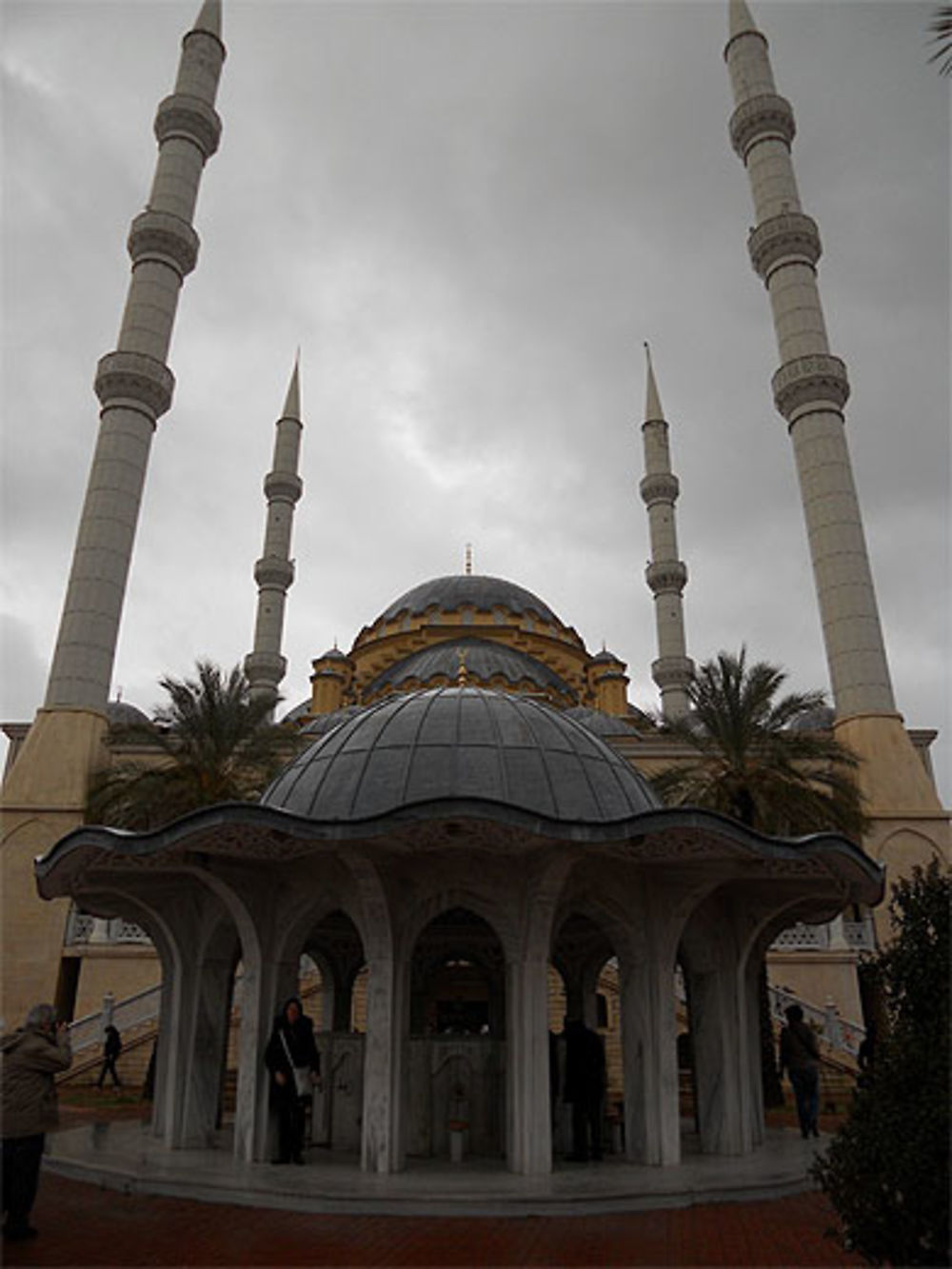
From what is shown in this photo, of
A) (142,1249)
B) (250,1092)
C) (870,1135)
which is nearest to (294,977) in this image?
(250,1092)

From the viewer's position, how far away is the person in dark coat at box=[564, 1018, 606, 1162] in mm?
10531

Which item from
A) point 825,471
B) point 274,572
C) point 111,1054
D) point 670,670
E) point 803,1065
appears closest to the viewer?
point 803,1065

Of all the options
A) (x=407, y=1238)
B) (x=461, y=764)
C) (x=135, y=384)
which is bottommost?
(x=407, y=1238)

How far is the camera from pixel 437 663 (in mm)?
37594

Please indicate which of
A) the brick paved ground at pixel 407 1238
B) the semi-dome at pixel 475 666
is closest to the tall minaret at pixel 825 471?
the semi-dome at pixel 475 666

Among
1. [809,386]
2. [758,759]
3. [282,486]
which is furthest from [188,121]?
[758,759]

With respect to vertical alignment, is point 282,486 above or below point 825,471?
above

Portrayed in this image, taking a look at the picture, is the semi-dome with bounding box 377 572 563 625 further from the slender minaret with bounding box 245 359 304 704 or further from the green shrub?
the green shrub

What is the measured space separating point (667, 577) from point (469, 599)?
10.6m

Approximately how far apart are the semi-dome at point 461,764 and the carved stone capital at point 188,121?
33.9 metres

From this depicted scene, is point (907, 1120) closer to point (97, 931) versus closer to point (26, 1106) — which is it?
point (26, 1106)

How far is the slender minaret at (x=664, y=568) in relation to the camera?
45.8 meters

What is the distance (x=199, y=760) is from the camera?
20406mm

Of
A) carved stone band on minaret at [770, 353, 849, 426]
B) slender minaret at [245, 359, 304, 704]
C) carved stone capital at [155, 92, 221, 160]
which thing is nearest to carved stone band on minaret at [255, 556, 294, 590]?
slender minaret at [245, 359, 304, 704]
